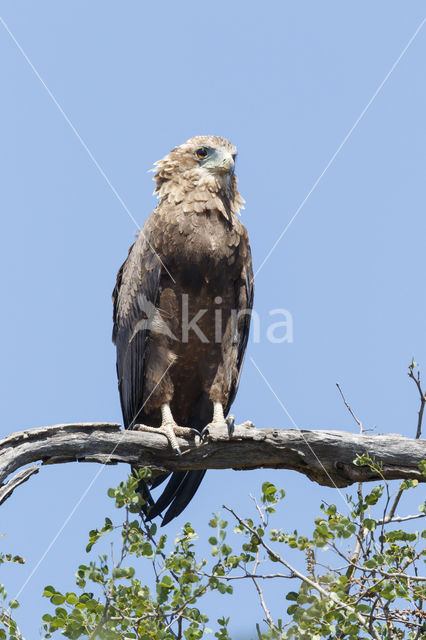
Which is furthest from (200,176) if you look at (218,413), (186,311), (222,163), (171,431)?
(171,431)

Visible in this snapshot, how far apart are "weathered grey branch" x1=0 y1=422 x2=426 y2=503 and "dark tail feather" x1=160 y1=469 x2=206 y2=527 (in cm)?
83

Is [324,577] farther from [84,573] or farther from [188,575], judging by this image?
[84,573]

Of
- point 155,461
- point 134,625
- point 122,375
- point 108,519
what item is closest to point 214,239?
point 122,375

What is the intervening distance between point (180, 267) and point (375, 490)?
7.98 feet

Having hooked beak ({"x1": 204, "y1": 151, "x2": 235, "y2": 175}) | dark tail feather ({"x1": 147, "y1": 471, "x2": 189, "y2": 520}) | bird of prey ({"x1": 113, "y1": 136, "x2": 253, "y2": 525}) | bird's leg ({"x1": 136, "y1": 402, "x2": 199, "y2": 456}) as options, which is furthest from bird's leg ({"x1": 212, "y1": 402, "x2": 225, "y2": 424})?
hooked beak ({"x1": 204, "y1": 151, "x2": 235, "y2": 175})

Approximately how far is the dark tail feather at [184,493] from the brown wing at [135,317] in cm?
59

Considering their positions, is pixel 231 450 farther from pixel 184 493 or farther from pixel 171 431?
pixel 184 493

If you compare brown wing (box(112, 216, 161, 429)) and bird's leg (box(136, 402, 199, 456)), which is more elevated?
brown wing (box(112, 216, 161, 429))

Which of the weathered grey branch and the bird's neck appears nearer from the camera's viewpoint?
the weathered grey branch

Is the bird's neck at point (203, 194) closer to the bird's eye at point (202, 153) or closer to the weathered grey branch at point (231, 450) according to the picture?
the bird's eye at point (202, 153)

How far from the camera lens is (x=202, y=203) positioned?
22.0ft

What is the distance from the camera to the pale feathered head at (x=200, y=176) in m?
6.76

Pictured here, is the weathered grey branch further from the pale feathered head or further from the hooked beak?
the hooked beak

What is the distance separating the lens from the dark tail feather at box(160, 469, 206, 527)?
660cm
